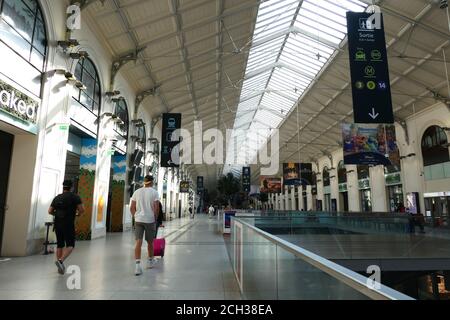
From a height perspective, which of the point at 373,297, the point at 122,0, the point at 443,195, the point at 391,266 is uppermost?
the point at 122,0

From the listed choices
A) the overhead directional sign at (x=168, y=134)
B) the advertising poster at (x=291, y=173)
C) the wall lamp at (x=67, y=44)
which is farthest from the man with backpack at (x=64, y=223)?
the advertising poster at (x=291, y=173)

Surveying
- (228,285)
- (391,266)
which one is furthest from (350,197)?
(228,285)

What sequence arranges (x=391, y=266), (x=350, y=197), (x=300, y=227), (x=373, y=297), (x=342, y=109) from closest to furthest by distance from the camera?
(x=373, y=297), (x=391, y=266), (x=300, y=227), (x=342, y=109), (x=350, y=197)

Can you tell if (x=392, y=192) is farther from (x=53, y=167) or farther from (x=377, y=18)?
(x=53, y=167)

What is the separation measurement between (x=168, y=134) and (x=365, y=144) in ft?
31.0

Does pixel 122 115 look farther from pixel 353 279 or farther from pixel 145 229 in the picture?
pixel 353 279

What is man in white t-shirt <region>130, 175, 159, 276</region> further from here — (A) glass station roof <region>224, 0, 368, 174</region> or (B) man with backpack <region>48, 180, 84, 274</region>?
(A) glass station roof <region>224, 0, 368, 174</region>

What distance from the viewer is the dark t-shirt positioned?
5.79m

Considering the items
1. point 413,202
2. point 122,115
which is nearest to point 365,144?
point 413,202

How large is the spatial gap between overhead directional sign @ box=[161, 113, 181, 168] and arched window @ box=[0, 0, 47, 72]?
27.0 ft

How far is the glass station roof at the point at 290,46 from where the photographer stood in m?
15.9

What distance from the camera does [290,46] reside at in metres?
20.2

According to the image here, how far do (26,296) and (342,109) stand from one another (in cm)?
2465

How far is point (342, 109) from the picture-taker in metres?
25.1
